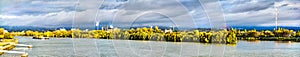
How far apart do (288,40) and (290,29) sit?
3.52 ft

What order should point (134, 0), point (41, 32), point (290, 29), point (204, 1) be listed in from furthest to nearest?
point (41, 32), point (290, 29), point (134, 0), point (204, 1)

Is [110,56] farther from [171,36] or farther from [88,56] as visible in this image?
[171,36]

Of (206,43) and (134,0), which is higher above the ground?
(134,0)

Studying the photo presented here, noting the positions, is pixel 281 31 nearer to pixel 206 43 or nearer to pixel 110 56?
pixel 206 43

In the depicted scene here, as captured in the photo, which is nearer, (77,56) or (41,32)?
(77,56)

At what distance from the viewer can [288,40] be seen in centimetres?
2055

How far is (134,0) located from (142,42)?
6772mm

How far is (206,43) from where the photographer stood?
14.7 m

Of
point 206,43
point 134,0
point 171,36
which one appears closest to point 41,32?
point 206,43

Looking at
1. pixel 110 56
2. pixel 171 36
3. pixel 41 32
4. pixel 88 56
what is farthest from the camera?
pixel 41 32

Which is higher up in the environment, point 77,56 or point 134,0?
point 134,0

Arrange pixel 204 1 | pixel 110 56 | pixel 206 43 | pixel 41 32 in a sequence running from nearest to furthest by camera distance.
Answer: pixel 204 1
pixel 110 56
pixel 206 43
pixel 41 32

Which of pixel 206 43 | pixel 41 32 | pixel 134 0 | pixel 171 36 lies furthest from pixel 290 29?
pixel 134 0

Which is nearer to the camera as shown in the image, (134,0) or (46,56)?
(134,0)
